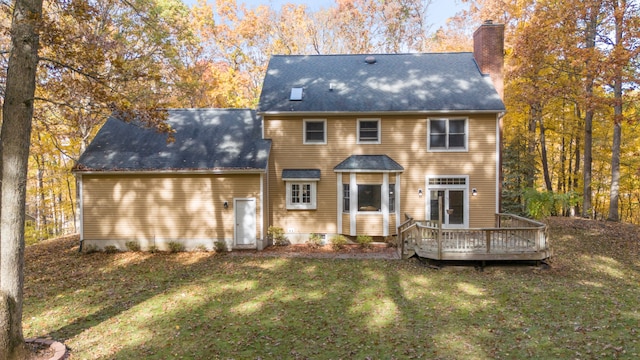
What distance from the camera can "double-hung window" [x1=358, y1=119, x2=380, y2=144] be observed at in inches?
588

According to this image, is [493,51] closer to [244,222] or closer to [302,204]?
[302,204]

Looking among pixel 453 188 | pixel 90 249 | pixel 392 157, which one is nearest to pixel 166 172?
pixel 90 249

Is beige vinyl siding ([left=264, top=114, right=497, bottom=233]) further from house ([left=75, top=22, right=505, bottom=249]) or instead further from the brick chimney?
the brick chimney

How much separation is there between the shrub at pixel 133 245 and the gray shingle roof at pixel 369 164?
838 cm

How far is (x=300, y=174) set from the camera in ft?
48.1

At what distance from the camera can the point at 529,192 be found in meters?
18.1

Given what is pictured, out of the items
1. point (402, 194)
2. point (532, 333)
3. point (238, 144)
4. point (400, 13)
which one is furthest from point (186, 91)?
point (532, 333)

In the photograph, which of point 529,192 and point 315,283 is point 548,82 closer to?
point 529,192

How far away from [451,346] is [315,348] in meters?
2.42

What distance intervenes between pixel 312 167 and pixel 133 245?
770 cm

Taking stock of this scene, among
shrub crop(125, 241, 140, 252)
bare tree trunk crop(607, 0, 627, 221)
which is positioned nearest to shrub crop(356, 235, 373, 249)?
shrub crop(125, 241, 140, 252)

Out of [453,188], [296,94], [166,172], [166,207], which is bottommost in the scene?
[166,207]

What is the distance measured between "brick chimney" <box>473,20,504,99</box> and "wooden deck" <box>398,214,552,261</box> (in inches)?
282

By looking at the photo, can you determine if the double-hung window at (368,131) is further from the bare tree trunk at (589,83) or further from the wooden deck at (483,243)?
the bare tree trunk at (589,83)
